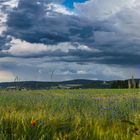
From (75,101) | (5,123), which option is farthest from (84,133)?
(75,101)

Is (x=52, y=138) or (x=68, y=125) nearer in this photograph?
(x=52, y=138)

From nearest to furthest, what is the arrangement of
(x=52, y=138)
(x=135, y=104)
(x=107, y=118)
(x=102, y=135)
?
1. (x=52, y=138)
2. (x=102, y=135)
3. (x=107, y=118)
4. (x=135, y=104)

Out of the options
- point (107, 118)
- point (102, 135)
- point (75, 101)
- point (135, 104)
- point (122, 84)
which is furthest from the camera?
point (122, 84)

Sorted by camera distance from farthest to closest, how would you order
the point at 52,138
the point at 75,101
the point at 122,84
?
the point at 122,84 < the point at 75,101 < the point at 52,138

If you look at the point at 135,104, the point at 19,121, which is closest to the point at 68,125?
the point at 19,121

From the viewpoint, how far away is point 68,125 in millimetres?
8312

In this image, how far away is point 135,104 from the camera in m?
13.5

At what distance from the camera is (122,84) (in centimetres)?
6494

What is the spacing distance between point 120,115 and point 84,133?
13.6ft

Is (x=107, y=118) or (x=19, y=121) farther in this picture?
(x=107, y=118)

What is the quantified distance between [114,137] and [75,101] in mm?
7980

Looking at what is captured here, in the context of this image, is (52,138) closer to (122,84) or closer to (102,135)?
(102,135)

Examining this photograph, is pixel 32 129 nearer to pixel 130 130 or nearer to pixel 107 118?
pixel 130 130

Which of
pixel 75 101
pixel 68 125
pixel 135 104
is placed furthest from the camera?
pixel 75 101
